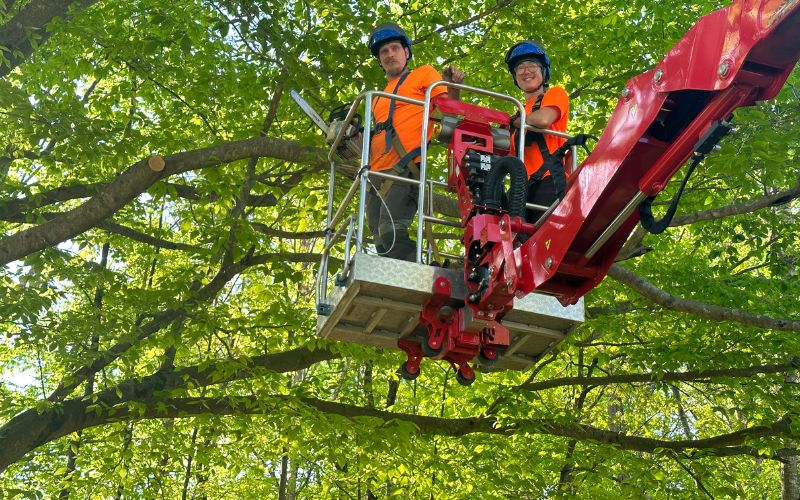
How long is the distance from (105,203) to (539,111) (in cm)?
414

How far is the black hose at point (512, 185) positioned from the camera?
5.53 metres

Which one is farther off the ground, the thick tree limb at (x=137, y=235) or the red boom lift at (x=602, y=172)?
the thick tree limb at (x=137, y=235)

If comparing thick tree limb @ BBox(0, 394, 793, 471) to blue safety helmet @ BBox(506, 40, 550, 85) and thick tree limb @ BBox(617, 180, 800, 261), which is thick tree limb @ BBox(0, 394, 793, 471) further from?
blue safety helmet @ BBox(506, 40, 550, 85)

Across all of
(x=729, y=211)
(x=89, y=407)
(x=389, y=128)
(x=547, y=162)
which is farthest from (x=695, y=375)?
(x=89, y=407)

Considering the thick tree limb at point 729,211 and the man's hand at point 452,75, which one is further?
the thick tree limb at point 729,211

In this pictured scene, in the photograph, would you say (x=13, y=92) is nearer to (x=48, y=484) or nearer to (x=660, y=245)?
(x=48, y=484)

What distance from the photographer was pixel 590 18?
13.1 m

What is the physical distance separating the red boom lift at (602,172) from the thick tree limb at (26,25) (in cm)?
461

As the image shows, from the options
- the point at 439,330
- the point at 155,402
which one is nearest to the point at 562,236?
the point at 439,330

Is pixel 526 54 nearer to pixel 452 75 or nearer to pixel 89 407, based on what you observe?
pixel 452 75

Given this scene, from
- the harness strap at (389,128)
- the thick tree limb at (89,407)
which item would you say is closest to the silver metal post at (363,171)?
→ the harness strap at (389,128)

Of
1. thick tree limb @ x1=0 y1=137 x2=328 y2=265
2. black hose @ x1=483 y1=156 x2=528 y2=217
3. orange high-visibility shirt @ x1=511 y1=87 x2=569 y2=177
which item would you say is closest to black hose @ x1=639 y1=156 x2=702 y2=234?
black hose @ x1=483 y1=156 x2=528 y2=217

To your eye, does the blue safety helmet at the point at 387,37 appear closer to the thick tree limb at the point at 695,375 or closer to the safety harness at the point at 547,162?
the safety harness at the point at 547,162

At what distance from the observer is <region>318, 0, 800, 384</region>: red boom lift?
12.6ft
